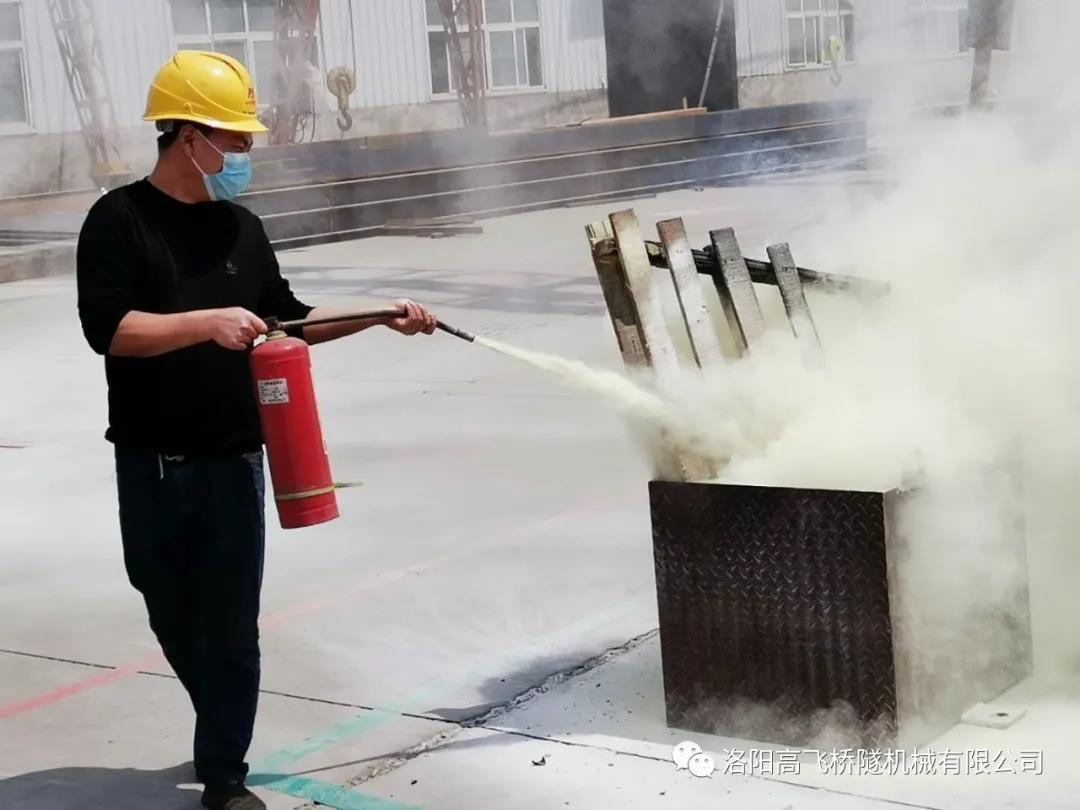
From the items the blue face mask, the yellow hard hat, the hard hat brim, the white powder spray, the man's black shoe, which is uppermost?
the yellow hard hat

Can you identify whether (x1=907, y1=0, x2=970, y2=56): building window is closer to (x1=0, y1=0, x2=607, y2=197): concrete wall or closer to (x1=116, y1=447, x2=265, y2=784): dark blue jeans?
(x1=116, y1=447, x2=265, y2=784): dark blue jeans

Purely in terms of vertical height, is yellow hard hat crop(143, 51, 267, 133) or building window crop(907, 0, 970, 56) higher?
building window crop(907, 0, 970, 56)

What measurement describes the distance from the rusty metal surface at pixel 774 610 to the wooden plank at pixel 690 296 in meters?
0.34

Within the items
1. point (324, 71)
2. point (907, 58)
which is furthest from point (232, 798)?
point (324, 71)

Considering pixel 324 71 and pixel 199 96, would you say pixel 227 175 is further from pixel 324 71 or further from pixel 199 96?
pixel 324 71

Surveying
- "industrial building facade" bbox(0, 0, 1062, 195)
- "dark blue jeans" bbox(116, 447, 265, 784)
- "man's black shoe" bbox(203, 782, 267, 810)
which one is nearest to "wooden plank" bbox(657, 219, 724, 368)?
"dark blue jeans" bbox(116, 447, 265, 784)

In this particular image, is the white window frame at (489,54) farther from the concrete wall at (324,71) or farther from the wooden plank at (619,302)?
the wooden plank at (619,302)

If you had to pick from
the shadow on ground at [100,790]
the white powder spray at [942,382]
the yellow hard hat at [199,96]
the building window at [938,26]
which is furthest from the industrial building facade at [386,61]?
the shadow on ground at [100,790]

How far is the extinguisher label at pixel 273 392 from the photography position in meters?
3.02

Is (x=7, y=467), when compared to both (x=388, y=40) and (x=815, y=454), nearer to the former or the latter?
(x=815, y=454)

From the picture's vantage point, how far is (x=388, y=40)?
Result: 19.5m

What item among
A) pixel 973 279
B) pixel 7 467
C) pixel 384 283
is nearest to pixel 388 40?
pixel 384 283

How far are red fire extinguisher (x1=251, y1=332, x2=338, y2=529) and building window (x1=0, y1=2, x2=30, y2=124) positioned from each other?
1583 centimetres

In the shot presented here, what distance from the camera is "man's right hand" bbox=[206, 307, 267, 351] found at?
9.61ft
